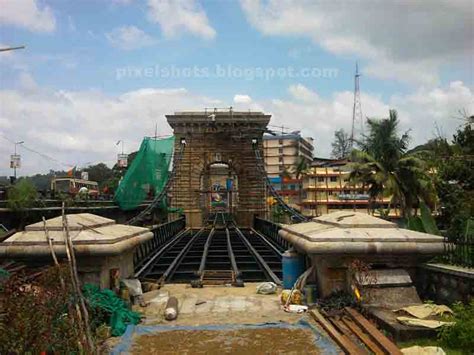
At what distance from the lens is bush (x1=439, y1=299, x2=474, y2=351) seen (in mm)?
4402

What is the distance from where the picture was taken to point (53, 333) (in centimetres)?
423

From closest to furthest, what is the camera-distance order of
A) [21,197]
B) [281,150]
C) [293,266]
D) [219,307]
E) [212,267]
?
[219,307]
[293,266]
[212,267]
[21,197]
[281,150]

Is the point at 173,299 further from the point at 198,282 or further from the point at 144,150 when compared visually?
the point at 144,150

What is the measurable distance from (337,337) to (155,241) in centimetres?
1350

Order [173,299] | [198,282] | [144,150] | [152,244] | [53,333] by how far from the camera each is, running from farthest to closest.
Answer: [144,150] < [152,244] < [198,282] < [173,299] < [53,333]

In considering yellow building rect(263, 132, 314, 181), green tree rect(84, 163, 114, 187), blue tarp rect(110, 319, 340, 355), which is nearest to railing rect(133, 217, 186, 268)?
blue tarp rect(110, 319, 340, 355)

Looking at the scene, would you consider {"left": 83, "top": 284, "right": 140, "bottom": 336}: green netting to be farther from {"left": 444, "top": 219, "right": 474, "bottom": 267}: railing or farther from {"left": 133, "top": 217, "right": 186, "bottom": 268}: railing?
{"left": 133, "top": 217, "right": 186, "bottom": 268}: railing

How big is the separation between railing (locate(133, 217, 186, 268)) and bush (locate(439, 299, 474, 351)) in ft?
28.0

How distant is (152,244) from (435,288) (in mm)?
11903

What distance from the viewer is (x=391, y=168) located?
23797 mm

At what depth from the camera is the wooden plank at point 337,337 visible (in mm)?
4598

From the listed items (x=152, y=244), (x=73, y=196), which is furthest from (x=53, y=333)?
(x=73, y=196)

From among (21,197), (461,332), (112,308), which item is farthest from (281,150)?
(461,332)

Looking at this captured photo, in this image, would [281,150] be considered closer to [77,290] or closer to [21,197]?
[21,197]
